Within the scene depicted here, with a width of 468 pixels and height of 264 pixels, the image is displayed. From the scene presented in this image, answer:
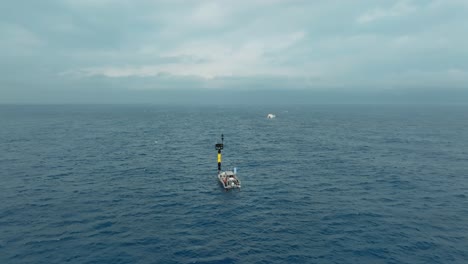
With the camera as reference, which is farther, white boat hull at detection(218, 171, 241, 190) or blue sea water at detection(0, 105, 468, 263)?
white boat hull at detection(218, 171, 241, 190)

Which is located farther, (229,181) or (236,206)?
(229,181)

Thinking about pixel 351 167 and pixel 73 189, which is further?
pixel 351 167

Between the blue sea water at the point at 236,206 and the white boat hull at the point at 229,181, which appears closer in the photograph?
the blue sea water at the point at 236,206

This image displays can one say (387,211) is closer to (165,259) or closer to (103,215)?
(165,259)

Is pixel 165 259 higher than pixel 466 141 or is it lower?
lower

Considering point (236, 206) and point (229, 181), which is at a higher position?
point (229, 181)

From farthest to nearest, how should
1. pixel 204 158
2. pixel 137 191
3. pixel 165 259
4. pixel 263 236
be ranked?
pixel 204 158
pixel 137 191
pixel 263 236
pixel 165 259

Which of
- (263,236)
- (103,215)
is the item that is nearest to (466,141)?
(263,236)

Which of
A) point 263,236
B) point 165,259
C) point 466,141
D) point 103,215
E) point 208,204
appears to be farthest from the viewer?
point 466,141
